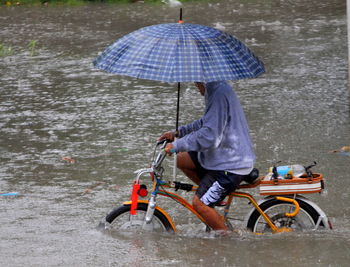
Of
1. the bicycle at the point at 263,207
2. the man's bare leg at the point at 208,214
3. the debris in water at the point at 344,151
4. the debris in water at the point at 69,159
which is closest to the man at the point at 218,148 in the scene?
the man's bare leg at the point at 208,214

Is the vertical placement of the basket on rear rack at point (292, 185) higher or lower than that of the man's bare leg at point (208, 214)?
higher

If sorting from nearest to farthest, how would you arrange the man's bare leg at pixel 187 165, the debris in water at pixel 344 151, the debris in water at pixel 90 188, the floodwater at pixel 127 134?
1. the floodwater at pixel 127 134
2. the man's bare leg at pixel 187 165
3. the debris in water at pixel 90 188
4. the debris in water at pixel 344 151

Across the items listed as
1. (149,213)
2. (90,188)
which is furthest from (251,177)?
(90,188)

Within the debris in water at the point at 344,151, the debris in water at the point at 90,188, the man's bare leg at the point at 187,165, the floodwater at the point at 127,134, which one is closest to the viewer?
the floodwater at the point at 127,134

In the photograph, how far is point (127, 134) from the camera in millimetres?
8938

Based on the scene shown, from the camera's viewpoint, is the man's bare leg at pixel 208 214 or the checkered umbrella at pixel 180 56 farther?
the man's bare leg at pixel 208 214

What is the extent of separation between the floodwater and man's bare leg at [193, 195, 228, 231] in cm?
17

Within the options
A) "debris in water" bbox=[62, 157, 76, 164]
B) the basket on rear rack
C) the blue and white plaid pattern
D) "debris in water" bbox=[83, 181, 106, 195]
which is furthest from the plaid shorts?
"debris in water" bbox=[62, 157, 76, 164]

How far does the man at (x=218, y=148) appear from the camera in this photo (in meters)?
5.06

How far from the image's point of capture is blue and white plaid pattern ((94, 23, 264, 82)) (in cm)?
499

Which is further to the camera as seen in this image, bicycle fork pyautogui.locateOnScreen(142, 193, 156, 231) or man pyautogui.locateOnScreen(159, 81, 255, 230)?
bicycle fork pyautogui.locateOnScreen(142, 193, 156, 231)

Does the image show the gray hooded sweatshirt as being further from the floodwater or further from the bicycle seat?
the floodwater

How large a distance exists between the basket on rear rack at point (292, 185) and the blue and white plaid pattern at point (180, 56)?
836 millimetres

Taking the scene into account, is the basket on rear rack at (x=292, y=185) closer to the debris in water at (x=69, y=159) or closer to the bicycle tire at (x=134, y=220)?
the bicycle tire at (x=134, y=220)
